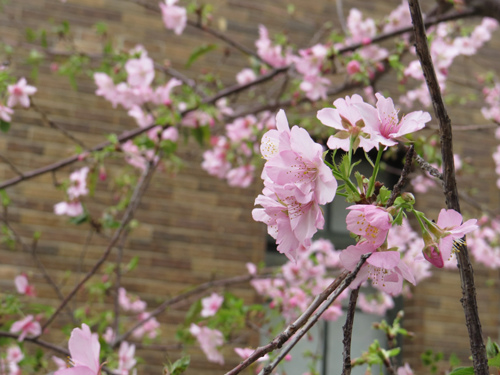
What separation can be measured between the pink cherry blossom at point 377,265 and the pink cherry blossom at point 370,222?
0.03 feet

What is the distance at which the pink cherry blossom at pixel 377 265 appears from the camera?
55cm

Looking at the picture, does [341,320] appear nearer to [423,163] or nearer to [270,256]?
[270,256]

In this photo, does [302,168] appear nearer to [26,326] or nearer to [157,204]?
[26,326]

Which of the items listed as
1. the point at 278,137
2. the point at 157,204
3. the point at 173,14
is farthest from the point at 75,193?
the point at 278,137

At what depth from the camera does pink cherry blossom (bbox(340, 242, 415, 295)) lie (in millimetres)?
549

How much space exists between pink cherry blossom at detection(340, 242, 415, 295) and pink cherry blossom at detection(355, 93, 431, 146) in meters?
Answer: 0.11

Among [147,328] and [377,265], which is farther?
[147,328]

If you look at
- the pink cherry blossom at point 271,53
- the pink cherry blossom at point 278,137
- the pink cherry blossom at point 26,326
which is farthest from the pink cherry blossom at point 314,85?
the pink cherry blossom at point 278,137

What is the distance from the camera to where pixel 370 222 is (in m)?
0.52

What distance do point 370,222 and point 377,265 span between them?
0.06m

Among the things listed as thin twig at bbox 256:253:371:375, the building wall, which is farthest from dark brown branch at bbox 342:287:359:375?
the building wall

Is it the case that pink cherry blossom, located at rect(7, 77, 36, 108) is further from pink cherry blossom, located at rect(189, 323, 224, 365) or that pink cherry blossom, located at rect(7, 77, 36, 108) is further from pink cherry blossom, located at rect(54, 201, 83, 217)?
pink cherry blossom, located at rect(189, 323, 224, 365)

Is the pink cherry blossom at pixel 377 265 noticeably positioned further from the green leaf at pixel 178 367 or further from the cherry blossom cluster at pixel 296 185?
the green leaf at pixel 178 367

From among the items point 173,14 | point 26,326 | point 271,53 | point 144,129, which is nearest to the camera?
point 26,326
